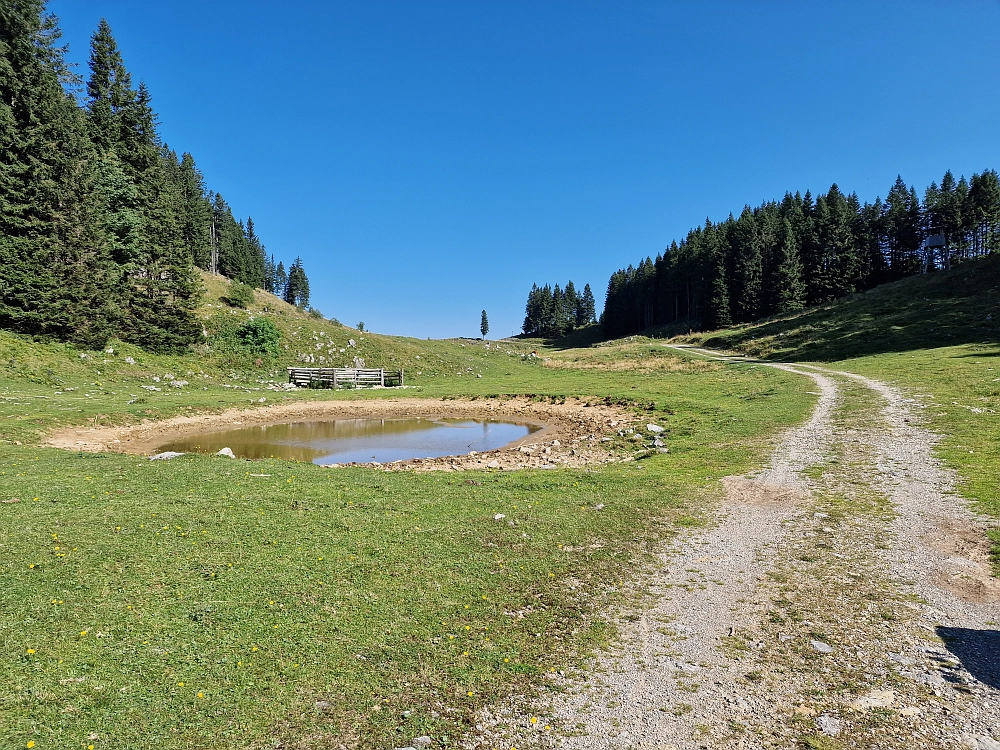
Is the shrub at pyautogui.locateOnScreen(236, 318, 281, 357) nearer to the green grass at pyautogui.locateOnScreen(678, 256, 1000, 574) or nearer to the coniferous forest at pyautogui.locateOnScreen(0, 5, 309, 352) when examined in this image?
the coniferous forest at pyautogui.locateOnScreen(0, 5, 309, 352)

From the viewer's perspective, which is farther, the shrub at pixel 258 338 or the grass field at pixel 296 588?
the shrub at pixel 258 338

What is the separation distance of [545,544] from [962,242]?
13134 cm

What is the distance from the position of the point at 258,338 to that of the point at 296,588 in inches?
1911

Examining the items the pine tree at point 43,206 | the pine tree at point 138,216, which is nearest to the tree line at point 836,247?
the pine tree at point 138,216

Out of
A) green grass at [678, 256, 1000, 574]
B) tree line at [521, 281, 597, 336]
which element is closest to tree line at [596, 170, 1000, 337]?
green grass at [678, 256, 1000, 574]

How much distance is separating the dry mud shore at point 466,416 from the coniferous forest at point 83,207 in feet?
57.2

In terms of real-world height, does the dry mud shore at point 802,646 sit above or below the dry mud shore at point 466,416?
below

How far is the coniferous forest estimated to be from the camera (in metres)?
32.3

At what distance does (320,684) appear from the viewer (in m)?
4.91

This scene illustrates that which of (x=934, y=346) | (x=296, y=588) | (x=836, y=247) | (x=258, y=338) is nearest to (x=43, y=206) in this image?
(x=258, y=338)

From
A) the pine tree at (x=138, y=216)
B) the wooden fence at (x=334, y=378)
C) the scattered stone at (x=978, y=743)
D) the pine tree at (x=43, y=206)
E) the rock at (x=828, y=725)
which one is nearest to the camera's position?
the scattered stone at (x=978, y=743)

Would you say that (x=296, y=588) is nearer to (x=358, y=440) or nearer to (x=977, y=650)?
(x=977, y=650)

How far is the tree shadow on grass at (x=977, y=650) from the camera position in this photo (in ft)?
16.4

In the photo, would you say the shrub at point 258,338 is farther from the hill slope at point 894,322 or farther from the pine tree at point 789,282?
the pine tree at point 789,282
